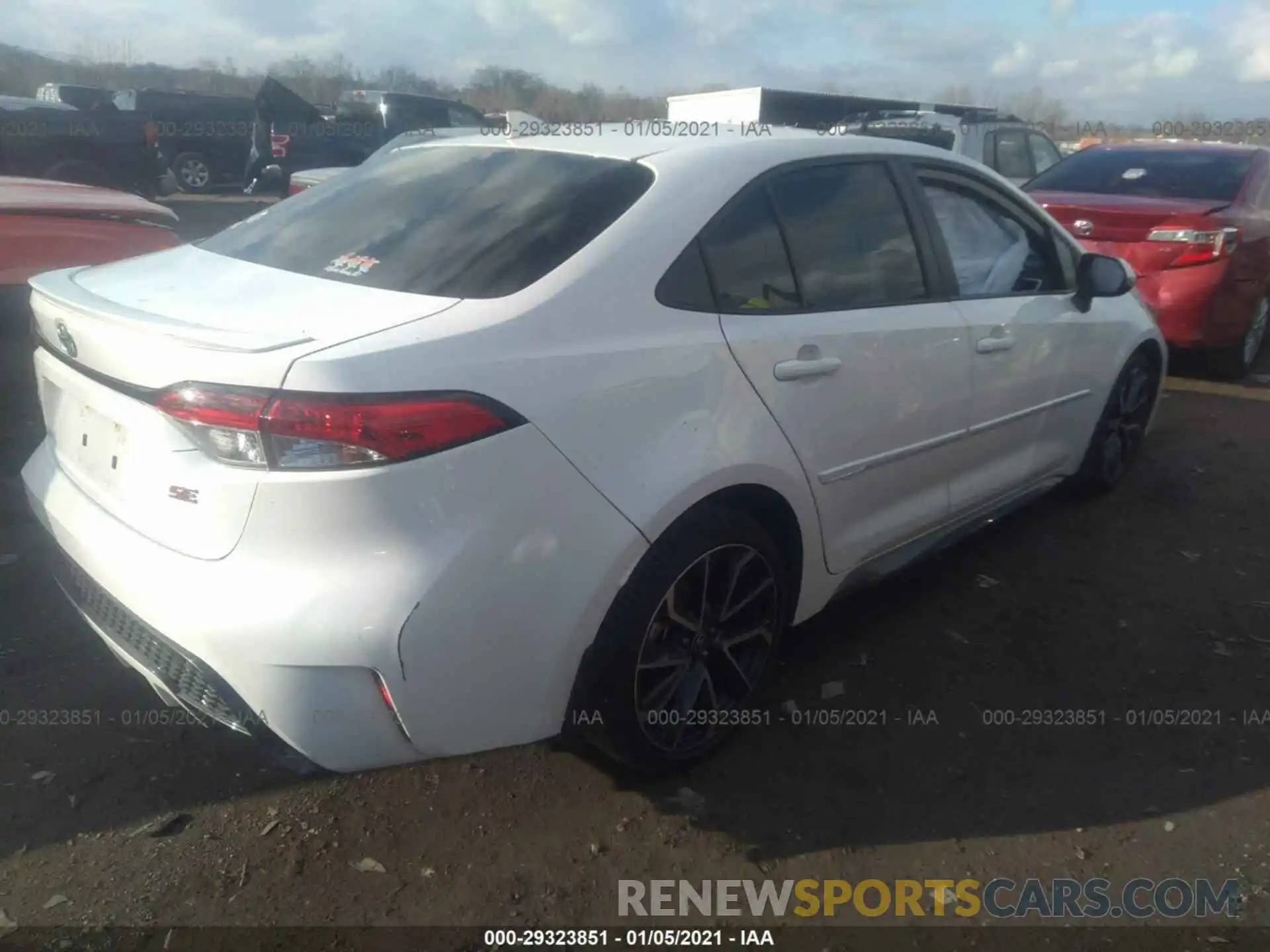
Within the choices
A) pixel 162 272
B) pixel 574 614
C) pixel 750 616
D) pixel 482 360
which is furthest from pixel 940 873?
pixel 162 272

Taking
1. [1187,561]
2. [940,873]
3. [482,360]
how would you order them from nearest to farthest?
1. [482,360]
2. [940,873]
3. [1187,561]

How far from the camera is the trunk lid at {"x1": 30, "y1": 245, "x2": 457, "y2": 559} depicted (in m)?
2.05

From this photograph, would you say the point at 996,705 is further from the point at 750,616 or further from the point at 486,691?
the point at 486,691

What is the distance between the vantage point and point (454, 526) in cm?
204

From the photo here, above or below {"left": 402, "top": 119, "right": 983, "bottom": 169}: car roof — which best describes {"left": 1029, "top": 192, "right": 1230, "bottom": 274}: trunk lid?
below

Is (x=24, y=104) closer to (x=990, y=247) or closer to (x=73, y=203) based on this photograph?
(x=73, y=203)

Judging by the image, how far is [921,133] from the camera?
30.4 ft

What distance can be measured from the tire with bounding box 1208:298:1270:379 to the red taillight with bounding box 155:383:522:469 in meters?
6.47

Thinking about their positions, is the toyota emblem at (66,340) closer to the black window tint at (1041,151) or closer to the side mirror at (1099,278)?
the side mirror at (1099,278)

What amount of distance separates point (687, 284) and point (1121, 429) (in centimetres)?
308

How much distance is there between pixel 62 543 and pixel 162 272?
73 centimetres

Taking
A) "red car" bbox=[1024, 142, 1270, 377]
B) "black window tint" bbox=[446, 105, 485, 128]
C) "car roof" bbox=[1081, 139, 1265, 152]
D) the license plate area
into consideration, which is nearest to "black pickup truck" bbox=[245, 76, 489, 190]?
"black window tint" bbox=[446, 105, 485, 128]

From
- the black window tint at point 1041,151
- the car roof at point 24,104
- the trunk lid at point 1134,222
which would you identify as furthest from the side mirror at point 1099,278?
the car roof at point 24,104

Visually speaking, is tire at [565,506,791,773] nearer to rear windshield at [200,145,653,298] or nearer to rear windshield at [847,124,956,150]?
rear windshield at [200,145,653,298]
